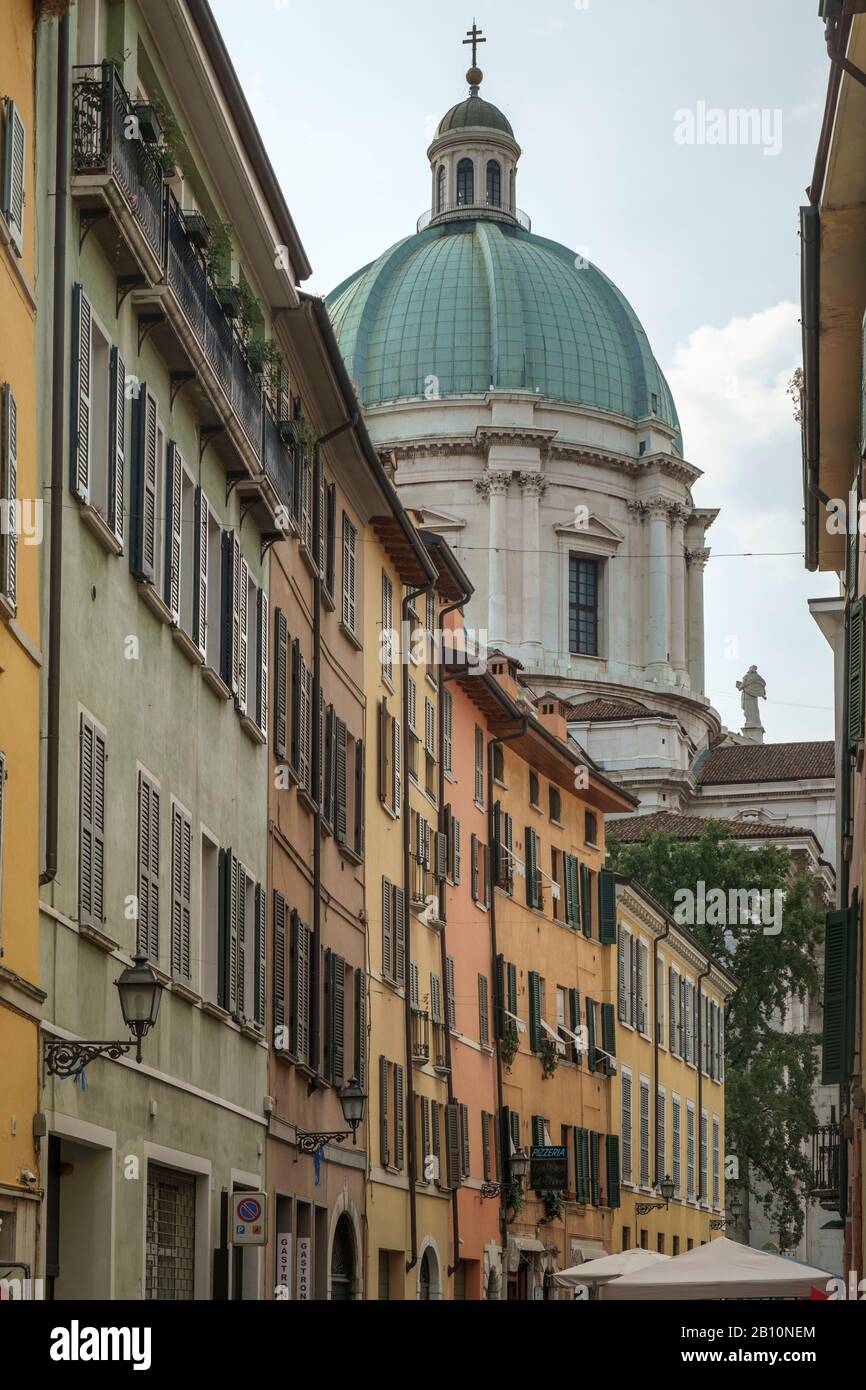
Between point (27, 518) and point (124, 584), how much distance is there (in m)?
3.12

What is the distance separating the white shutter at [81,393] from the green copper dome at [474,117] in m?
85.9

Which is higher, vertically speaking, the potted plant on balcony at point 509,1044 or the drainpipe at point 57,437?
the drainpipe at point 57,437

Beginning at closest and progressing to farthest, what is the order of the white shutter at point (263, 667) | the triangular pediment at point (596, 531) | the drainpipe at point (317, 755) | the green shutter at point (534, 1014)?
the white shutter at point (263, 667) → the drainpipe at point (317, 755) → the green shutter at point (534, 1014) → the triangular pediment at point (596, 531)

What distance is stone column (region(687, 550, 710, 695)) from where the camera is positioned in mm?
94625

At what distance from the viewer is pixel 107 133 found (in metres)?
17.4

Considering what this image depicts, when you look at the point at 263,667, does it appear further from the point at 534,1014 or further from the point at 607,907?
the point at 607,907

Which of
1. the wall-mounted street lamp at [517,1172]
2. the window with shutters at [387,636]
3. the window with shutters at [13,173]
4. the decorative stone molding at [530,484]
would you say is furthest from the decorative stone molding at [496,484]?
the window with shutters at [13,173]

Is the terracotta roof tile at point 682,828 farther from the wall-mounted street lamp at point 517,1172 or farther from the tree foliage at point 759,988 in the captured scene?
the wall-mounted street lamp at point 517,1172

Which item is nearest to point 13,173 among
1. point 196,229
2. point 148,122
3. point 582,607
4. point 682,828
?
point 148,122

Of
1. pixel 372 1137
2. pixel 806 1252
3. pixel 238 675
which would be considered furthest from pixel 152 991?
pixel 806 1252

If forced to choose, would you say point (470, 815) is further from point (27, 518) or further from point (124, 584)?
point (27, 518)

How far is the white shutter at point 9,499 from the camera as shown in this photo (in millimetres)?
15164

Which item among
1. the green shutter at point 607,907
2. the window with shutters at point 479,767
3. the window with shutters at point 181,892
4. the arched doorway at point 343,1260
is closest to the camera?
the window with shutters at point 181,892

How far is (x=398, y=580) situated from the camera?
37156 millimetres
